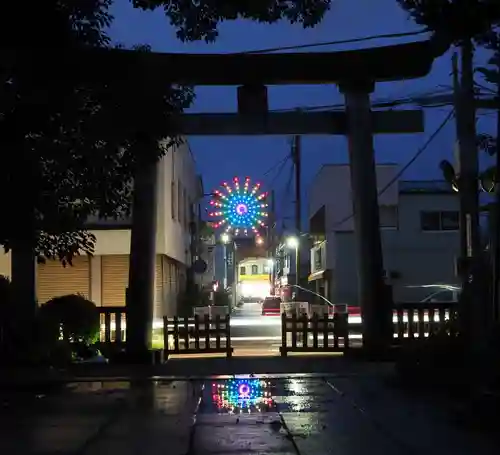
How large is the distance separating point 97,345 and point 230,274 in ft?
200

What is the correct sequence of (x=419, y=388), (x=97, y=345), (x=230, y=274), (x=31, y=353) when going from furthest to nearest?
(x=230, y=274) < (x=97, y=345) < (x=31, y=353) < (x=419, y=388)

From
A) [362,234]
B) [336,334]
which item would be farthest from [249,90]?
[336,334]

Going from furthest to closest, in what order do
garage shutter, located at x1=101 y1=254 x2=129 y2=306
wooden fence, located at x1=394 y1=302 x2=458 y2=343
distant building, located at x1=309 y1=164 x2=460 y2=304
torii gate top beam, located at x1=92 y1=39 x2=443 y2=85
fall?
distant building, located at x1=309 y1=164 x2=460 y2=304 → garage shutter, located at x1=101 y1=254 x2=129 y2=306 → wooden fence, located at x1=394 y1=302 x2=458 y2=343 → torii gate top beam, located at x1=92 y1=39 x2=443 y2=85

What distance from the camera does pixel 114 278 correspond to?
83.8ft

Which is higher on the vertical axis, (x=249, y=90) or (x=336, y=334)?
(x=249, y=90)

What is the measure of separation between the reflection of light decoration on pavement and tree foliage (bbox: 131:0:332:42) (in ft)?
14.9

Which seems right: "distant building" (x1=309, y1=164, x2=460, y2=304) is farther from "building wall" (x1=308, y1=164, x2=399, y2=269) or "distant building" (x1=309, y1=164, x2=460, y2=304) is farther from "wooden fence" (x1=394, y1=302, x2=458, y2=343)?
"wooden fence" (x1=394, y1=302, x2=458, y2=343)

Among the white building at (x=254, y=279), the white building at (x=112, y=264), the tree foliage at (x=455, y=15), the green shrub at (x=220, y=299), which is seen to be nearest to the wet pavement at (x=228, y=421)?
the tree foliage at (x=455, y=15)

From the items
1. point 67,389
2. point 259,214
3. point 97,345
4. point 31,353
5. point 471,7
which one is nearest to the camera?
point 471,7

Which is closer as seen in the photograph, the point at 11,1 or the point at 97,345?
the point at 11,1

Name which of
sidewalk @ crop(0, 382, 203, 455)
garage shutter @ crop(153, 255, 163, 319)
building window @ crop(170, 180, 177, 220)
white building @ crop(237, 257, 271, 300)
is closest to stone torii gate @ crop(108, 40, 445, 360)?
sidewalk @ crop(0, 382, 203, 455)

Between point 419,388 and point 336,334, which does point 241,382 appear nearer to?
point 419,388

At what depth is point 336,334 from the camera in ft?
54.2

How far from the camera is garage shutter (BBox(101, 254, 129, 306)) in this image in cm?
2536
